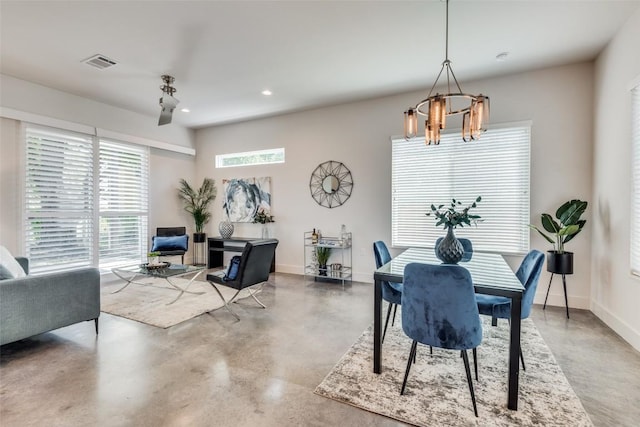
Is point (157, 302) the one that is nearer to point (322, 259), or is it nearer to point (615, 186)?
point (322, 259)

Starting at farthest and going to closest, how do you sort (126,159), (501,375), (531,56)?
1. (126,159)
2. (531,56)
3. (501,375)

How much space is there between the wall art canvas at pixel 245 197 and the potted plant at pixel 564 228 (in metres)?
4.47

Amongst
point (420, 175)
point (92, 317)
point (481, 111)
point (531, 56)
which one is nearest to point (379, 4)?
point (481, 111)

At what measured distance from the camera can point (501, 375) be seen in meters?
2.17

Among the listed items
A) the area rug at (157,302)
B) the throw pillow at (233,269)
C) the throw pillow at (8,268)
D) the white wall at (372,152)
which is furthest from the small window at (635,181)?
the throw pillow at (8,268)

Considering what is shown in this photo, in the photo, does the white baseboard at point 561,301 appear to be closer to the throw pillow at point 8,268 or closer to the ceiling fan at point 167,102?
the ceiling fan at point 167,102

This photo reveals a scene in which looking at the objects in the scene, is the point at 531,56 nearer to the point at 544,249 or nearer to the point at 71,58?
the point at 544,249

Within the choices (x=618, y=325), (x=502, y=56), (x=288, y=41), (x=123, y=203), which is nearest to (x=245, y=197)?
(x=123, y=203)

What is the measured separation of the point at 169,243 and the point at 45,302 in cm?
280

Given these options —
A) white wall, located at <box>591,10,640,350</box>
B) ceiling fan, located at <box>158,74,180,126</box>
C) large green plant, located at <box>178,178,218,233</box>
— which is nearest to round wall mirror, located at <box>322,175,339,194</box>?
ceiling fan, located at <box>158,74,180,126</box>

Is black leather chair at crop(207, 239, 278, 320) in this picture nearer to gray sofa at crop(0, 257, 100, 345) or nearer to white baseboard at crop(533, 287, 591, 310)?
gray sofa at crop(0, 257, 100, 345)

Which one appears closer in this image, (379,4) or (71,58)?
(379,4)

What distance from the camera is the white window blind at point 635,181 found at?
2.67 m

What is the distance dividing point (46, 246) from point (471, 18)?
20.4ft
